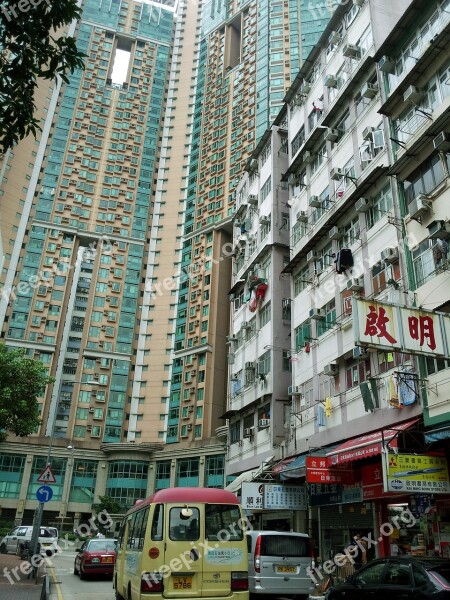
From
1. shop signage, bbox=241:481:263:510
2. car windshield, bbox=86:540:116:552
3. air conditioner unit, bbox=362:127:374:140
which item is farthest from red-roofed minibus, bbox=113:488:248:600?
air conditioner unit, bbox=362:127:374:140

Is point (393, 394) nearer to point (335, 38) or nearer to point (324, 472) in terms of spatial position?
point (324, 472)

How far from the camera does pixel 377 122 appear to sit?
66.6 ft

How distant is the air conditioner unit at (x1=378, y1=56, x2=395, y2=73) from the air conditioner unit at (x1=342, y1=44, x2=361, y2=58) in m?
3.81

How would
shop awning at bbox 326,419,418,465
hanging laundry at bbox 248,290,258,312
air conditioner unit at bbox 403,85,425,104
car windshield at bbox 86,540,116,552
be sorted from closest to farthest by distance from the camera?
1. shop awning at bbox 326,419,418,465
2. air conditioner unit at bbox 403,85,425,104
3. car windshield at bbox 86,540,116,552
4. hanging laundry at bbox 248,290,258,312

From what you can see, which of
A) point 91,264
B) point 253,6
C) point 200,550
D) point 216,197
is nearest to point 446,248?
point 200,550

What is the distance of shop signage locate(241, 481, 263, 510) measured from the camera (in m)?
21.5

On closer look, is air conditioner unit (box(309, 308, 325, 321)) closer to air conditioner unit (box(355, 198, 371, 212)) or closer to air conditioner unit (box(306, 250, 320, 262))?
air conditioner unit (box(306, 250, 320, 262))

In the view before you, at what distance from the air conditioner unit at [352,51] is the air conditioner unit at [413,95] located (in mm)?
6806

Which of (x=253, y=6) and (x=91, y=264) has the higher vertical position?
(x=253, y=6)

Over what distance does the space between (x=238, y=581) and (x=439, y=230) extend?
1036cm

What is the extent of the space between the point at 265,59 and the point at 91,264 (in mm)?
34572

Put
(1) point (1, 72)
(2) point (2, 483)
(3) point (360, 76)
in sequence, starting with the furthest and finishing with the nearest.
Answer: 1. (2) point (2, 483)
2. (3) point (360, 76)
3. (1) point (1, 72)

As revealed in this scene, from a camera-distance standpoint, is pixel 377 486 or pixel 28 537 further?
pixel 28 537

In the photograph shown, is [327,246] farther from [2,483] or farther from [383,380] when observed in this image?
[2,483]
